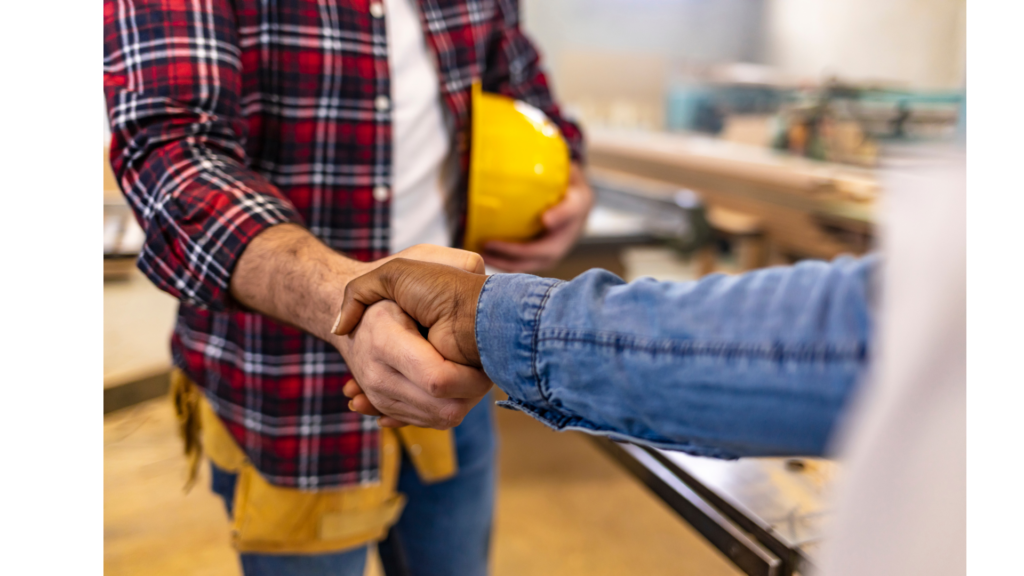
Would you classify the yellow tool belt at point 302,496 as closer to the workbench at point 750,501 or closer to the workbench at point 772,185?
the workbench at point 750,501

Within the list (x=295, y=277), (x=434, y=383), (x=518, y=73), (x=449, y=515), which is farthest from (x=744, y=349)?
(x=518, y=73)

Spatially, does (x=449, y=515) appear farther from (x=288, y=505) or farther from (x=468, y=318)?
(x=468, y=318)

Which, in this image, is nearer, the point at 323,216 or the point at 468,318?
the point at 468,318

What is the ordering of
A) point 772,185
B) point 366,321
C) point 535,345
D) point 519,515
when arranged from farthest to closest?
point 772,185
point 519,515
point 366,321
point 535,345

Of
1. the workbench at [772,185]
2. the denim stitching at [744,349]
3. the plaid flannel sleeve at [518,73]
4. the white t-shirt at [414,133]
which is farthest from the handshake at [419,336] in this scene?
the workbench at [772,185]

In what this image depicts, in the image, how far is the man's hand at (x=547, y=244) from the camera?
110cm

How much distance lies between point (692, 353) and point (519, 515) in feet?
6.70

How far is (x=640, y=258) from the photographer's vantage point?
311 centimetres

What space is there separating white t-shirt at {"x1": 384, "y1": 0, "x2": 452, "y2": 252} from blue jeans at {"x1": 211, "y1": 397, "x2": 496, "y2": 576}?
30 cm

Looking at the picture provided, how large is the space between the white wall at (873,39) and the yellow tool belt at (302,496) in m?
2.00

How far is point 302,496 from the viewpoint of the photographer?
3.05ft

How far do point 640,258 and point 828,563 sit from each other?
2.73 meters
